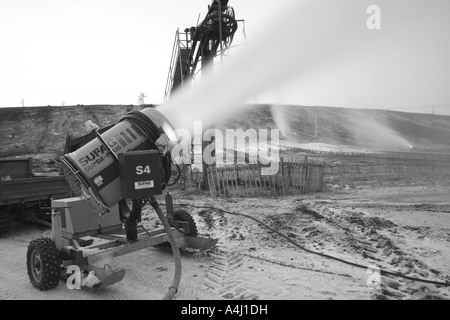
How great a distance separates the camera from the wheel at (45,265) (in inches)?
202

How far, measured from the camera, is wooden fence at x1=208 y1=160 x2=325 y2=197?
1330cm

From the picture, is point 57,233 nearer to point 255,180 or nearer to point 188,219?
point 188,219

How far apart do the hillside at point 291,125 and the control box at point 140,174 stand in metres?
22.1

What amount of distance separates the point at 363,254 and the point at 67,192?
755cm

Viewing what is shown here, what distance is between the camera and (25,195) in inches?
351

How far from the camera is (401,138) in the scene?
5122cm

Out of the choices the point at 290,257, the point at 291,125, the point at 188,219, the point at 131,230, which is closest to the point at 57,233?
the point at 131,230

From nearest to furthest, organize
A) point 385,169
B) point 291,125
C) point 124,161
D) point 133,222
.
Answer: point 124,161 → point 133,222 → point 385,169 → point 291,125

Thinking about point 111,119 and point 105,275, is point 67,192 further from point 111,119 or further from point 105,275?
point 111,119

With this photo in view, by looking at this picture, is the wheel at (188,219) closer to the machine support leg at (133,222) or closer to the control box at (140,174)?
the machine support leg at (133,222)

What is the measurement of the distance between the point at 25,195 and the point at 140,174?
5553 mm
